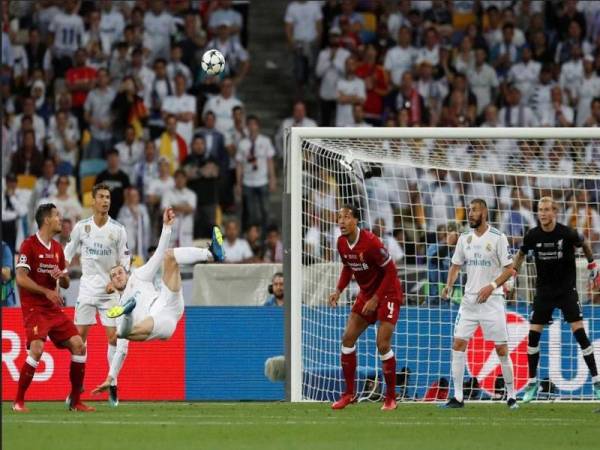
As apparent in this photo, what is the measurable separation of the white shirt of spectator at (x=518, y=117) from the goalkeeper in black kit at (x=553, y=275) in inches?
324

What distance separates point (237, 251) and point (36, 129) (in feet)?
15.5

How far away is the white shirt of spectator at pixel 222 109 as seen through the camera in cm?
2261

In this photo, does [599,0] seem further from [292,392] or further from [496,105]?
[292,392]

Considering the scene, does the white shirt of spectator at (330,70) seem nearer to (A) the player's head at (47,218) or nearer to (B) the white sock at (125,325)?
(A) the player's head at (47,218)

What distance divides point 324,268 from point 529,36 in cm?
902

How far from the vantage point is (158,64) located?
22.9 meters

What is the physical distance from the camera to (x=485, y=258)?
46.5 feet

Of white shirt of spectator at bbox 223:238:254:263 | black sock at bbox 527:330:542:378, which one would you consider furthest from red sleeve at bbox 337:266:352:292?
white shirt of spectator at bbox 223:238:254:263

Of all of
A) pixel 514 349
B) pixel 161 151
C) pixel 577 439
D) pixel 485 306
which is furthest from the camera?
pixel 161 151

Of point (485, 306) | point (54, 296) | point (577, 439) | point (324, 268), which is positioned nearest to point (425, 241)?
point (324, 268)

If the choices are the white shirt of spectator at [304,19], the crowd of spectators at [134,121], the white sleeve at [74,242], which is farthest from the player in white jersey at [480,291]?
the white shirt of spectator at [304,19]

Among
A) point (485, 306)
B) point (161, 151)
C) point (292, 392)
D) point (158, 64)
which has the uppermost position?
point (158, 64)

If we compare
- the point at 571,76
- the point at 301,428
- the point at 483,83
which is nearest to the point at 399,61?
the point at 483,83

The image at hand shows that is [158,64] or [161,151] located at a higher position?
[158,64]
